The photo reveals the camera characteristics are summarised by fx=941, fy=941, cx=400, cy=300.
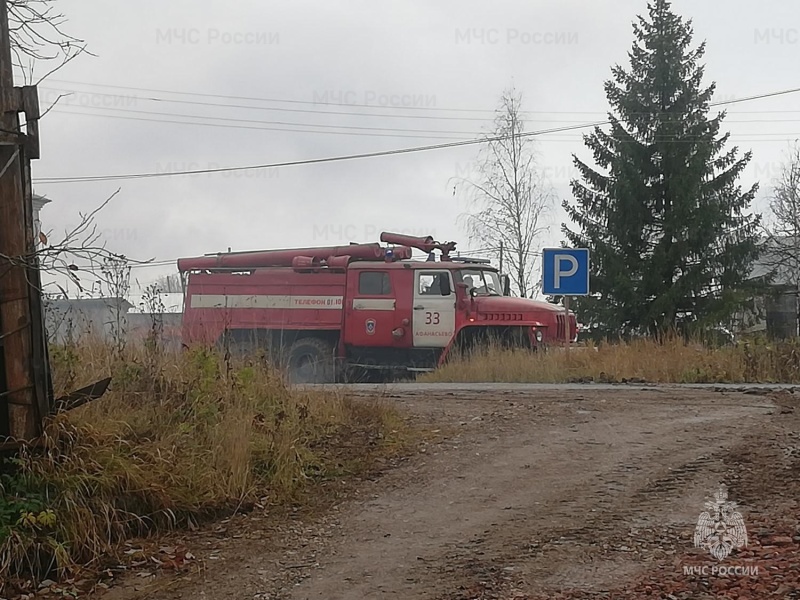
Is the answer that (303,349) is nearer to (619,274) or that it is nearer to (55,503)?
(619,274)

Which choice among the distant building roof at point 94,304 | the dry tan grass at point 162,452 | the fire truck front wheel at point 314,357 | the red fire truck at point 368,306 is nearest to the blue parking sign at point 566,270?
the red fire truck at point 368,306

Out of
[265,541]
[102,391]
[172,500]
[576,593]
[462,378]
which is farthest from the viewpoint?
[462,378]

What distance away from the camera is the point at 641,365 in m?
16.6

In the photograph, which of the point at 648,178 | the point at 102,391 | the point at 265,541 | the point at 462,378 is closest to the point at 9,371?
the point at 102,391

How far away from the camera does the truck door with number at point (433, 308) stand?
1923 cm

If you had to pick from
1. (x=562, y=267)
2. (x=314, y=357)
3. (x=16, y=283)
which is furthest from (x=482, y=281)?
(x=16, y=283)

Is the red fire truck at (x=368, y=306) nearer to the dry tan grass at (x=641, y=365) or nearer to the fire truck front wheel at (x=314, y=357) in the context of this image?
the fire truck front wheel at (x=314, y=357)

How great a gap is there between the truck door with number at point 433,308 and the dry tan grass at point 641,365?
1396mm

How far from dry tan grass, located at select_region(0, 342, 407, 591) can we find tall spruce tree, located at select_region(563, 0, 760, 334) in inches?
821

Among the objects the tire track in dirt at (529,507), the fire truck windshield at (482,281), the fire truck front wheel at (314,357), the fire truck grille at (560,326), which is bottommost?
the tire track in dirt at (529,507)

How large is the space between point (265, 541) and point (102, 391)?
5.78ft

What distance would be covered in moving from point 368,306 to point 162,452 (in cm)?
1307

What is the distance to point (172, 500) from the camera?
636cm

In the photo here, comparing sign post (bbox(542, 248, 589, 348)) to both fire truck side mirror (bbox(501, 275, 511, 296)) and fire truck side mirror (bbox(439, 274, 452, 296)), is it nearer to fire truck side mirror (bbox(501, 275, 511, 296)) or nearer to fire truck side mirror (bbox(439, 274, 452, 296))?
fire truck side mirror (bbox(439, 274, 452, 296))
